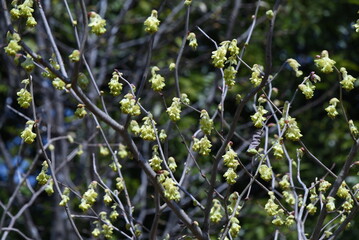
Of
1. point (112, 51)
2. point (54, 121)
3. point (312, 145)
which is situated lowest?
point (312, 145)

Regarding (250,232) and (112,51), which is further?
(112,51)

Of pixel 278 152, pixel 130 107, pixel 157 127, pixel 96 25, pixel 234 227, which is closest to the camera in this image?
pixel 96 25

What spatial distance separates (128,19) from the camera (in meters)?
7.40

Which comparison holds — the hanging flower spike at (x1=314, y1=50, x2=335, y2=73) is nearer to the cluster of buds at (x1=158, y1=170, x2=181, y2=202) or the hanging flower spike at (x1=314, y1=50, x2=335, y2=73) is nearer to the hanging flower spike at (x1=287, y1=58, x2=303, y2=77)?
the hanging flower spike at (x1=287, y1=58, x2=303, y2=77)

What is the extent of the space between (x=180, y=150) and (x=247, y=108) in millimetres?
1046

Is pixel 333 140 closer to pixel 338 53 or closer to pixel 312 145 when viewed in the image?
pixel 312 145

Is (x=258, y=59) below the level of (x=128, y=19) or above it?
below

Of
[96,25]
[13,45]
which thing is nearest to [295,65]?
[96,25]

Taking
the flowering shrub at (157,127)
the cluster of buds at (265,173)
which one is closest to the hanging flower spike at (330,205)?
the cluster of buds at (265,173)

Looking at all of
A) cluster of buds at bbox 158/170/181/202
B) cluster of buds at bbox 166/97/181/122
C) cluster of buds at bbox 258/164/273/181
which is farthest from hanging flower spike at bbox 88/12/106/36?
cluster of buds at bbox 258/164/273/181

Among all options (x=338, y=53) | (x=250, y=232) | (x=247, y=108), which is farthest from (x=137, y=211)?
(x=338, y=53)

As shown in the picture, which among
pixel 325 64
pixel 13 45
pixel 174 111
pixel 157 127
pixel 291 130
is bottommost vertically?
pixel 157 127

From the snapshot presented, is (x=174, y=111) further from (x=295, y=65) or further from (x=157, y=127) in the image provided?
(x=157, y=127)

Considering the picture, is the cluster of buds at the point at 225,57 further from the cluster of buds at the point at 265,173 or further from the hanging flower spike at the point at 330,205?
the hanging flower spike at the point at 330,205
